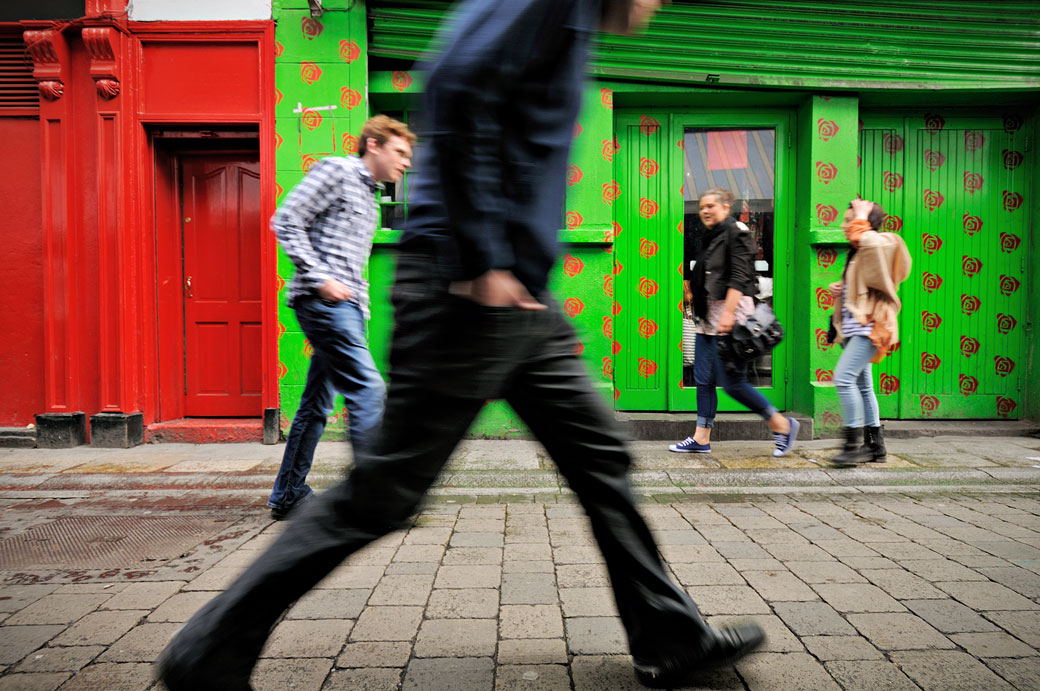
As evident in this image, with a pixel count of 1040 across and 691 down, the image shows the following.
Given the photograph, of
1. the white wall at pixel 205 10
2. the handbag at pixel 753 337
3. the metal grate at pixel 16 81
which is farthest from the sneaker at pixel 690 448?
the metal grate at pixel 16 81

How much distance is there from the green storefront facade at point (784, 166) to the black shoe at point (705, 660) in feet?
14.3

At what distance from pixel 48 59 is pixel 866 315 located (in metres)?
7.21

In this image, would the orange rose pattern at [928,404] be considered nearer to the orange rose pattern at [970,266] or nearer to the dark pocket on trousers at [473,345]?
the orange rose pattern at [970,266]

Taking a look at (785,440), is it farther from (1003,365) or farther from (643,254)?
(1003,365)

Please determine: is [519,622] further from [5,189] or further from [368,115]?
[5,189]

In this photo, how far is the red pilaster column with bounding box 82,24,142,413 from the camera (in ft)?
20.3

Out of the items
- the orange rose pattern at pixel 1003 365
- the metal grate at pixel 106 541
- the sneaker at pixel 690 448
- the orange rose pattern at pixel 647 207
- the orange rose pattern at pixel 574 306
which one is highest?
the orange rose pattern at pixel 647 207

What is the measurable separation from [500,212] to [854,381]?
446 cm

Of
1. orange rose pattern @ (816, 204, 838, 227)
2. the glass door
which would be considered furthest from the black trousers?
orange rose pattern @ (816, 204, 838, 227)

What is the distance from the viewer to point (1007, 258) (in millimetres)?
6836

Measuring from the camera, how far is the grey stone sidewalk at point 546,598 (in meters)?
2.09

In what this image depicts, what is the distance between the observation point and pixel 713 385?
5562mm

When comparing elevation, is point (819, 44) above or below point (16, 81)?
above

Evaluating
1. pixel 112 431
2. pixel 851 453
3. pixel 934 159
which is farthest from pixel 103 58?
pixel 934 159
